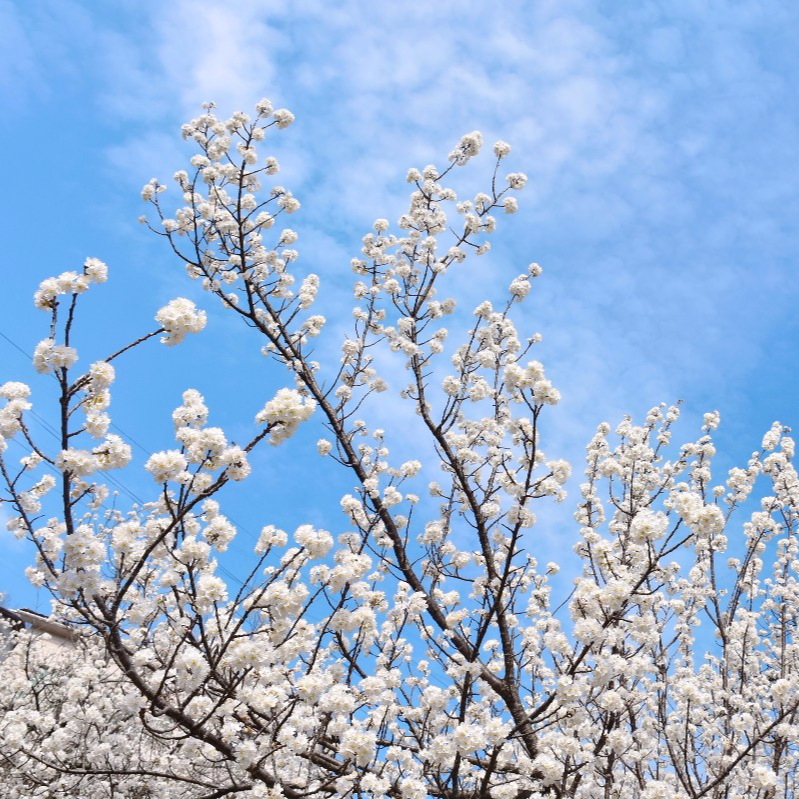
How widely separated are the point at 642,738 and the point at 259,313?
5.70 meters

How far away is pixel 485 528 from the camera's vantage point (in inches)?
270

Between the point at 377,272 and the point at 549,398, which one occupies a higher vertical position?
the point at 377,272

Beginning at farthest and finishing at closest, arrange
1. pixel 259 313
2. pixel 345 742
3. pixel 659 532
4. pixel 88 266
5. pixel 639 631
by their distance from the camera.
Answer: pixel 259 313 < pixel 639 631 < pixel 659 532 < pixel 345 742 < pixel 88 266

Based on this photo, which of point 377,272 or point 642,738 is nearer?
point 642,738

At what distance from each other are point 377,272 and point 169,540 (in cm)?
496

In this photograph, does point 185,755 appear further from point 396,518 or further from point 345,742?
point 396,518

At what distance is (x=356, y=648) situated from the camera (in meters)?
5.05

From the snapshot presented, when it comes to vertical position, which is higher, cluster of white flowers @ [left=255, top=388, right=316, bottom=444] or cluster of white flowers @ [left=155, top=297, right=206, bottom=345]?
cluster of white flowers @ [left=155, top=297, right=206, bottom=345]

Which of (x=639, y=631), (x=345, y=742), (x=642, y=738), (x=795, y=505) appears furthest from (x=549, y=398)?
(x=795, y=505)

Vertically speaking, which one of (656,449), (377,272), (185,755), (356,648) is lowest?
(185,755)

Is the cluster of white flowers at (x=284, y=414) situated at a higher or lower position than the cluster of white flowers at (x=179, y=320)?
lower

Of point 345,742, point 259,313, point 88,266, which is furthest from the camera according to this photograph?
point 259,313

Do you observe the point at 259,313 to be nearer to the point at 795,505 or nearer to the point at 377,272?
the point at 377,272

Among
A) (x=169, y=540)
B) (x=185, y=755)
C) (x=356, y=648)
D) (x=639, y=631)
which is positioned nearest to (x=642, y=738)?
(x=639, y=631)
